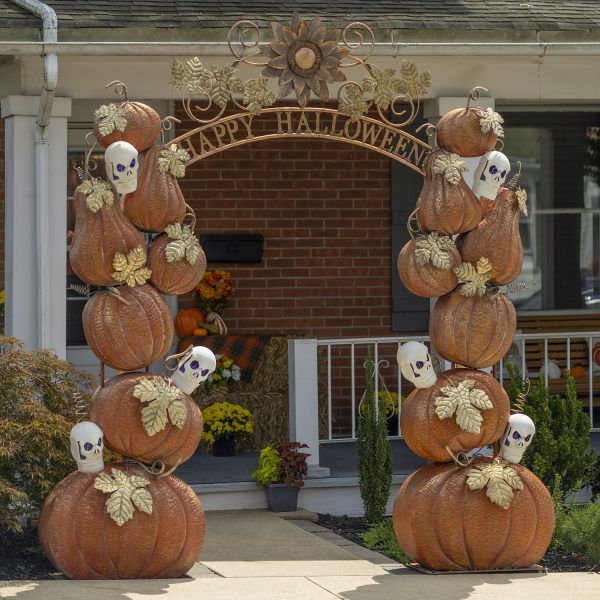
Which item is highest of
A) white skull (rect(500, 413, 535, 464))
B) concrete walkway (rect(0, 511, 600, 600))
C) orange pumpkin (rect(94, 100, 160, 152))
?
orange pumpkin (rect(94, 100, 160, 152))

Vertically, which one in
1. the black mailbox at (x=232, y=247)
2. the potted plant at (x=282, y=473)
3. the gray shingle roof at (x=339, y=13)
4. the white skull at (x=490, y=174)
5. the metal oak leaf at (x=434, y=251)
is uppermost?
the gray shingle roof at (x=339, y=13)

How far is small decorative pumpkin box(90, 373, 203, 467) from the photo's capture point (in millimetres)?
6688

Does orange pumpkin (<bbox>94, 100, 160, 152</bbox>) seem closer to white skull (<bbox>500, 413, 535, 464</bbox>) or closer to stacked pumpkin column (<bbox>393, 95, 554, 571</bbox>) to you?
stacked pumpkin column (<bbox>393, 95, 554, 571</bbox>)

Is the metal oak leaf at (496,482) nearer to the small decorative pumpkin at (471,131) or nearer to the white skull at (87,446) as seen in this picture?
the small decorative pumpkin at (471,131)

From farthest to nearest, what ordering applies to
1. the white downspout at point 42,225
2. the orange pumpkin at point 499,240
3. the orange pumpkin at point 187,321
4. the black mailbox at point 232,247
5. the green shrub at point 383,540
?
the black mailbox at point 232,247 → the orange pumpkin at point 187,321 → the white downspout at point 42,225 → the green shrub at point 383,540 → the orange pumpkin at point 499,240

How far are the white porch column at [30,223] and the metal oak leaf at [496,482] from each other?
280 cm

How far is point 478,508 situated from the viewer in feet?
22.9

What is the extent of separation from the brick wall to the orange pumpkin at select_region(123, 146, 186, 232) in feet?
13.3

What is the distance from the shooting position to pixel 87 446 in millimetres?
6645

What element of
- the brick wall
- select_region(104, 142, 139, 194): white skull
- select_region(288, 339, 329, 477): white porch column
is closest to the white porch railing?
select_region(288, 339, 329, 477): white porch column

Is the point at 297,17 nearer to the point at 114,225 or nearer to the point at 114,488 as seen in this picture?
the point at 114,225

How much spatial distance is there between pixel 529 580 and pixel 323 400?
4308mm

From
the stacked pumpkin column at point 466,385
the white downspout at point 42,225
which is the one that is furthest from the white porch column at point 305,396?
the stacked pumpkin column at point 466,385

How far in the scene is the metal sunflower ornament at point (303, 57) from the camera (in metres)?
7.13
